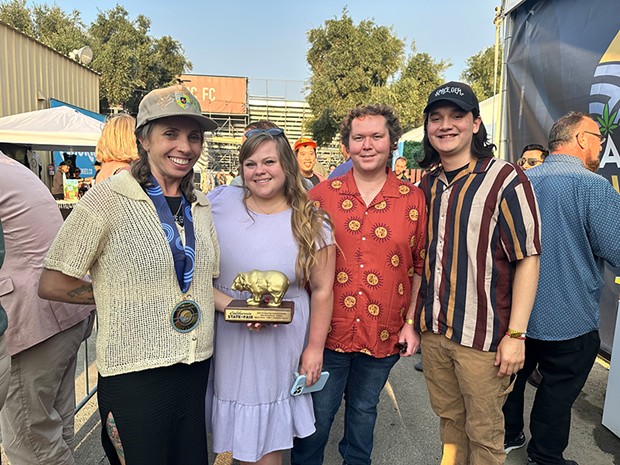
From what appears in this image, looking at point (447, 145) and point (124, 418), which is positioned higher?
point (447, 145)

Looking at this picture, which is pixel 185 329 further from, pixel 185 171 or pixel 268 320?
pixel 185 171

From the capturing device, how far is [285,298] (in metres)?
1.97

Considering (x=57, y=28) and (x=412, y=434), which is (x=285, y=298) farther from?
(x=57, y=28)

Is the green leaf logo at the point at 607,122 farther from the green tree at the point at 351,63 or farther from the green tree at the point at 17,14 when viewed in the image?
the green tree at the point at 17,14

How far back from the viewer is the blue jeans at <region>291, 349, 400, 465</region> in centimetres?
226

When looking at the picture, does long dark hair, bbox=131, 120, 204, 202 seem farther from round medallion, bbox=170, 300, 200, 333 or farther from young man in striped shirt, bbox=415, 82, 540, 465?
young man in striped shirt, bbox=415, 82, 540, 465

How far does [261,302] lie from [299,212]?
44cm

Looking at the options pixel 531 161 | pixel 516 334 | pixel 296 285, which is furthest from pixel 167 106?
pixel 531 161

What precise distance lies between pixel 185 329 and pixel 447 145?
148 centimetres

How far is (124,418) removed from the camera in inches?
61.0

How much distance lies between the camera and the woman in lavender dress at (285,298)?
1.87m

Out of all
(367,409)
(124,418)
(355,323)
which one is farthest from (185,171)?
(367,409)

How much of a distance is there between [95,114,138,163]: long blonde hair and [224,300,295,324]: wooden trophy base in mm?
1313

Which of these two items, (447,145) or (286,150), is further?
(447,145)
